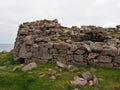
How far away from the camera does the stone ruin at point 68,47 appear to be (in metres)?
28.4

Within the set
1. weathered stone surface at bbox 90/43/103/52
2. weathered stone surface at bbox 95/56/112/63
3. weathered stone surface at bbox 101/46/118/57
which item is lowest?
weathered stone surface at bbox 95/56/112/63

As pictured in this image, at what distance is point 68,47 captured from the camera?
29016 mm

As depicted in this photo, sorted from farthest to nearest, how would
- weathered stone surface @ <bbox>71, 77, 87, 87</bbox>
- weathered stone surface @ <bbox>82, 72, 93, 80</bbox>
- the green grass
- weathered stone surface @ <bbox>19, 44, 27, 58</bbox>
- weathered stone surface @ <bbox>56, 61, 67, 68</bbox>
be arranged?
weathered stone surface @ <bbox>19, 44, 27, 58</bbox>, weathered stone surface @ <bbox>56, 61, 67, 68</bbox>, weathered stone surface @ <bbox>82, 72, 93, 80</bbox>, weathered stone surface @ <bbox>71, 77, 87, 87</bbox>, the green grass

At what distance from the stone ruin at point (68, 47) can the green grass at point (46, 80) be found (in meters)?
1.23

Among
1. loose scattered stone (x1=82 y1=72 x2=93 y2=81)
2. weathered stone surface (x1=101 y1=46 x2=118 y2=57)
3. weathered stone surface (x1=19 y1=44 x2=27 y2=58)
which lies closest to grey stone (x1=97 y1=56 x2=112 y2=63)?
weathered stone surface (x1=101 y1=46 x2=118 y2=57)

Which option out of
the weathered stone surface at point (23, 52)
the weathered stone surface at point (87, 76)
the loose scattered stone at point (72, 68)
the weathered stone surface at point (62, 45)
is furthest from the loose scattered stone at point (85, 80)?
the weathered stone surface at point (23, 52)

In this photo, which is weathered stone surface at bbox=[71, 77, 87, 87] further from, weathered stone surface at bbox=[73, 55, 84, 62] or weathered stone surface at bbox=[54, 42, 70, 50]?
weathered stone surface at bbox=[54, 42, 70, 50]

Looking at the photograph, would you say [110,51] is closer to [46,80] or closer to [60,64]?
[60,64]

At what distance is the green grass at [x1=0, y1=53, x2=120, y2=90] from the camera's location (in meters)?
23.9

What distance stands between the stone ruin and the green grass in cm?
123

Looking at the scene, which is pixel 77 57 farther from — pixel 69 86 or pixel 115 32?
pixel 115 32

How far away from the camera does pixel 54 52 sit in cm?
2966

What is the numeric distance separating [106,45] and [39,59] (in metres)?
6.43

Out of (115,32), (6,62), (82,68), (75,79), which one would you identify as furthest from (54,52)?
(115,32)
